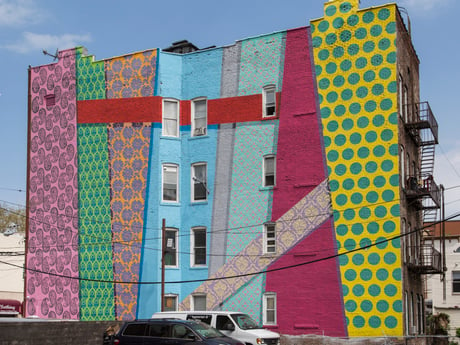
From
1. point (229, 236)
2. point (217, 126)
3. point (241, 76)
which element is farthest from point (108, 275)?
point (241, 76)

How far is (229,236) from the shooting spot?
35562 mm

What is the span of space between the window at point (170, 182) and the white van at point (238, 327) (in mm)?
10532

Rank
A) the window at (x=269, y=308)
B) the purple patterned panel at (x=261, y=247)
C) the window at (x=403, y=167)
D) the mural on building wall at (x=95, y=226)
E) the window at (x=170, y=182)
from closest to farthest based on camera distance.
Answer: the window at (x=403, y=167), the purple patterned panel at (x=261, y=247), the window at (x=269, y=308), the window at (x=170, y=182), the mural on building wall at (x=95, y=226)

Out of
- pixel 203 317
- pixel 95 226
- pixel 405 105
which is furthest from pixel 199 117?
pixel 203 317

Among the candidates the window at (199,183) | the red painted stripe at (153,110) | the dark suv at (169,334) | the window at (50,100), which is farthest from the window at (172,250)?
the dark suv at (169,334)

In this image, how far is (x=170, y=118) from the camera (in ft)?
124

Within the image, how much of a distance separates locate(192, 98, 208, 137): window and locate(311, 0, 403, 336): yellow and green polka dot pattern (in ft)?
22.6

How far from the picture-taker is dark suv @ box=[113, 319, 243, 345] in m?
21.7

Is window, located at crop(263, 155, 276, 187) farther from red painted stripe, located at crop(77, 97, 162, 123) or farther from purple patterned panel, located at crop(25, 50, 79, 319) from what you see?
purple patterned panel, located at crop(25, 50, 79, 319)

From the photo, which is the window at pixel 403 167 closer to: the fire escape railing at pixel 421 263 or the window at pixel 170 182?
the fire escape railing at pixel 421 263

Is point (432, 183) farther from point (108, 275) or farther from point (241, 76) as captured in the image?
point (108, 275)

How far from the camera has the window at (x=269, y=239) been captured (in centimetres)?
3462

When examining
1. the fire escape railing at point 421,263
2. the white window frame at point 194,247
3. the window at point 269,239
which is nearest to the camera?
the fire escape railing at point 421,263

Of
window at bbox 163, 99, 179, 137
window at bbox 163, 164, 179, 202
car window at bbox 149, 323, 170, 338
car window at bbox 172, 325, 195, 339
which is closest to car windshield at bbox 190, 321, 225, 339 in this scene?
car window at bbox 172, 325, 195, 339
